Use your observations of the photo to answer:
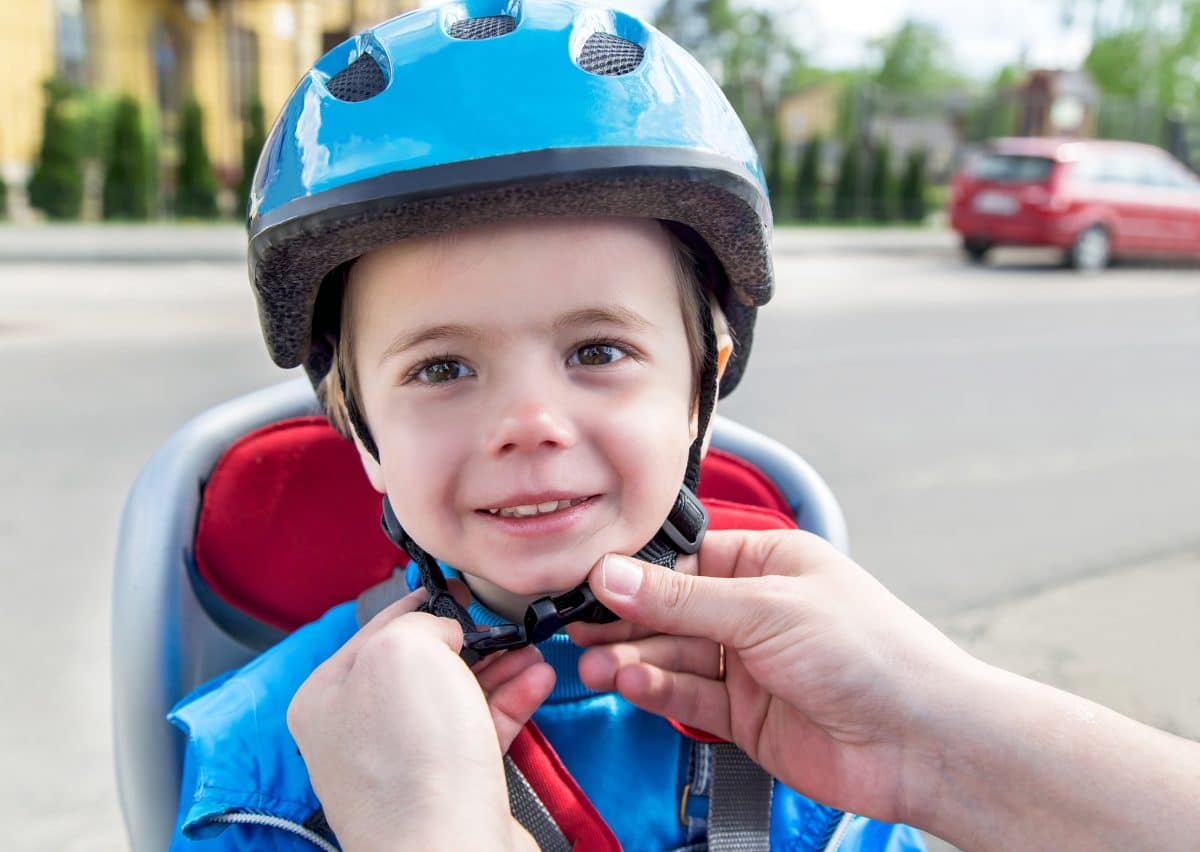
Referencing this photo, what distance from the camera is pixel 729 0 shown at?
50906 mm

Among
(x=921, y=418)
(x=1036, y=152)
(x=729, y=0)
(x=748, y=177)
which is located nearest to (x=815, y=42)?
(x=729, y=0)

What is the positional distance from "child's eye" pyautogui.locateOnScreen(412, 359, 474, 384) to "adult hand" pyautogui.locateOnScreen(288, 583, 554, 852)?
0.29m

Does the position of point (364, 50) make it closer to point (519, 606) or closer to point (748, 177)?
point (748, 177)

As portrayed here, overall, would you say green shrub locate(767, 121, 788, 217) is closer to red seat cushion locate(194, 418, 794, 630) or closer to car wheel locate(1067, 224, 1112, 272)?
car wheel locate(1067, 224, 1112, 272)

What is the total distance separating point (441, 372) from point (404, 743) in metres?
0.46

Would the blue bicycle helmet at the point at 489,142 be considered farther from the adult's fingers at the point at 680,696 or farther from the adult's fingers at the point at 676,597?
the adult's fingers at the point at 680,696

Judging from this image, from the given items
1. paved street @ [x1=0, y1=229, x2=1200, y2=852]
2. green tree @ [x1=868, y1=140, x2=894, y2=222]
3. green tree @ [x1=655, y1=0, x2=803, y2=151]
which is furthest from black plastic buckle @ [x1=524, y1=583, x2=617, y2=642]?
green tree @ [x1=655, y1=0, x2=803, y2=151]

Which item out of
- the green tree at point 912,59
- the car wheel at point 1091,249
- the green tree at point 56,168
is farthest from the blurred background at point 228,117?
the green tree at point 912,59

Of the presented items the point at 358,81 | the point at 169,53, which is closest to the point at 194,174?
the point at 169,53

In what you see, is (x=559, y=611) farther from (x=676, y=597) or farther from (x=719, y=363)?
(x=719, y=363)

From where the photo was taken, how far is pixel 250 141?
16.8m

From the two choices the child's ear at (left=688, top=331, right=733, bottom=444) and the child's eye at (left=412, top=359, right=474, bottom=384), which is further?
the child's ear at (left=688, top=331, right=733, bottom=444)

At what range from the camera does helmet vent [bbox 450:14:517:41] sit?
1471mm

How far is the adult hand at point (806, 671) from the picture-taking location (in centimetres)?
132
